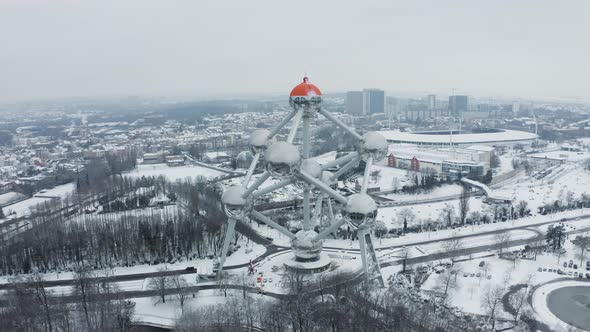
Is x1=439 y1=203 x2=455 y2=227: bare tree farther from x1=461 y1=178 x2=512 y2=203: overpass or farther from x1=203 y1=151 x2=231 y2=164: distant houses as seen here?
x1=203 y1=151 x2=231 y2=164: distant houses

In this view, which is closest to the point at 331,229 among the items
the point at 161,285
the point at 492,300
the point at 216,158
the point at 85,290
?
the point at 492,300

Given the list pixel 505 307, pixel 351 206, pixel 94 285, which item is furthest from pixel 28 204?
pixel 505 307

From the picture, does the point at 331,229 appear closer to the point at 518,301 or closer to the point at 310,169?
the point at 310,169

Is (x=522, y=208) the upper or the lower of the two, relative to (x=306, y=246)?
lower

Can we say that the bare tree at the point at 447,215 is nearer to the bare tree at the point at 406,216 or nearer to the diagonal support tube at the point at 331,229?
the bare tree at the point at 406,216

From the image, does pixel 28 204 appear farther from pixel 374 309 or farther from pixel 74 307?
pixel 374 309

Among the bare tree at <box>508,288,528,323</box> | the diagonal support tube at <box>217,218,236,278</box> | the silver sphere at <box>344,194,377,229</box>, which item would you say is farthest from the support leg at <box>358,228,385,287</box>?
the diagonal support tube at <box>217,218,236,278</box>
